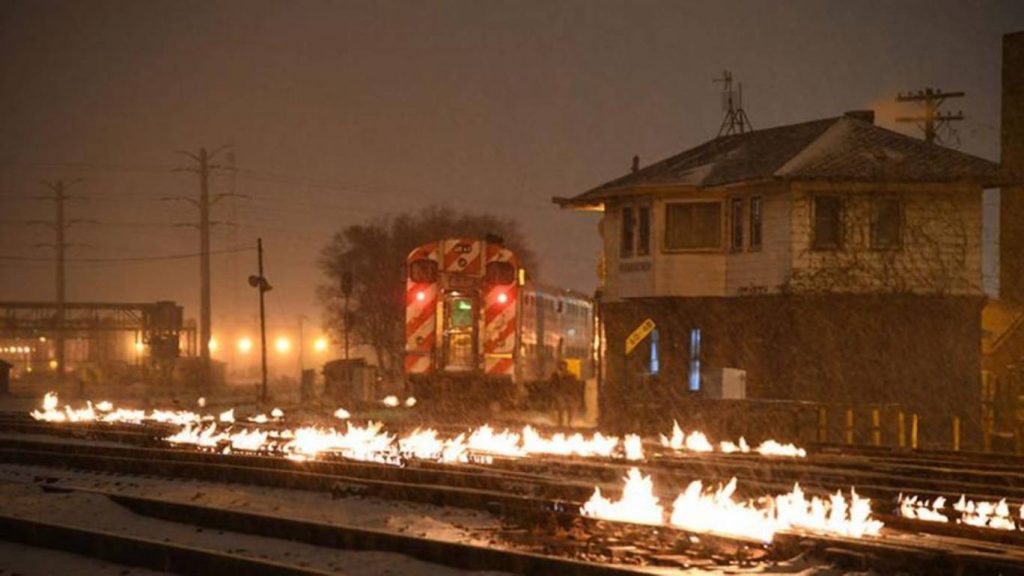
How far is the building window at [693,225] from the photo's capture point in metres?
30.2

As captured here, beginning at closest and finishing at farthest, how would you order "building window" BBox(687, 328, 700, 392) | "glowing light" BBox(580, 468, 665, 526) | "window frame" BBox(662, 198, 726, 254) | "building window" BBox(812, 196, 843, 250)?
"glowing light" BBox(580, 468, 665, 526), "building window" BBox(812, 196, 843, 250), "building window" BBox(687, 328, 700, 392), "window frame" BBox(662, 198, 726, 254)

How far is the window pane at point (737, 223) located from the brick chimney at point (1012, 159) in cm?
1782

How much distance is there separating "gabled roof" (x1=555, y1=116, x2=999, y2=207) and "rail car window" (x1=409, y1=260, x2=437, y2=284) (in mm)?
6241

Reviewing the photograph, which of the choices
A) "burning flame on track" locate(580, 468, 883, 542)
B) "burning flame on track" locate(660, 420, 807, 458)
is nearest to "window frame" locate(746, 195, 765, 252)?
"burning flame on track" locate(660, 420, 807, 458)

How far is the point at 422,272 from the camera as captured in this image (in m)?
27.0

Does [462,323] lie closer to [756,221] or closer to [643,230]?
[643,230]

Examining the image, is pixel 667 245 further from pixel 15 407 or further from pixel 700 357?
pixel 15 407

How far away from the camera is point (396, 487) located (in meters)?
13.7

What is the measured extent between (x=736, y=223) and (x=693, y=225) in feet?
3.58

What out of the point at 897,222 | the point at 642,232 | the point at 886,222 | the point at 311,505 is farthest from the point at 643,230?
the point at 311,505

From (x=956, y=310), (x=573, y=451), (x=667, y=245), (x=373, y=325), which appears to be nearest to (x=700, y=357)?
(x=667, y=245)

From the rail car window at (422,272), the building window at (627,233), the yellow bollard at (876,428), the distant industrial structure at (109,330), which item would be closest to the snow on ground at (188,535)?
the rail car window at (422,272)

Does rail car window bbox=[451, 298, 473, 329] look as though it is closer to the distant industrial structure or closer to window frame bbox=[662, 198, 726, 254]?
window frame bbox=[662, 198, 726, 254]

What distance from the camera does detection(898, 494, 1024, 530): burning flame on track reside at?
1161 cm
